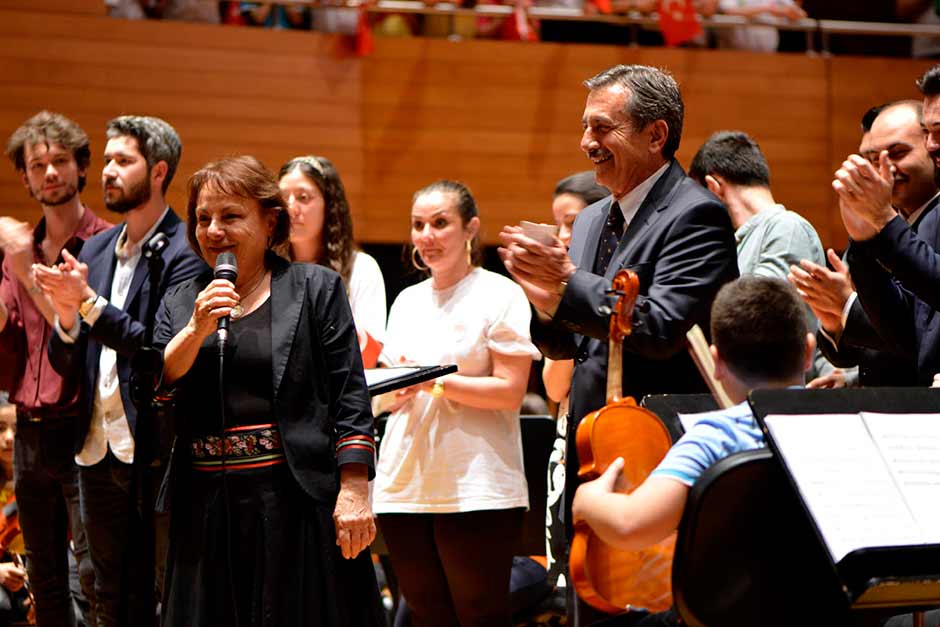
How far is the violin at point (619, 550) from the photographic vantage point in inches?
84.3

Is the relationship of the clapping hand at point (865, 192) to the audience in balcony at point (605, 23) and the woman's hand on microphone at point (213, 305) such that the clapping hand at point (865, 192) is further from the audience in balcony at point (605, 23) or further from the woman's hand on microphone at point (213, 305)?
the audience in balcony at point (605, 23)

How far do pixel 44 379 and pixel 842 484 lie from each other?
117 inches

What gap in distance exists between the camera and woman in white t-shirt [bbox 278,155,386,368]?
165 inches

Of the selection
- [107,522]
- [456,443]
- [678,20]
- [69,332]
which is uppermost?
[678,20]

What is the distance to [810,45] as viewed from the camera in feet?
25.1

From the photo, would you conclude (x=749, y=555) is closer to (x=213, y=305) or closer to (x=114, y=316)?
(x=213, y=305)

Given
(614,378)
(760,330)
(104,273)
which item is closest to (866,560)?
(760,330)

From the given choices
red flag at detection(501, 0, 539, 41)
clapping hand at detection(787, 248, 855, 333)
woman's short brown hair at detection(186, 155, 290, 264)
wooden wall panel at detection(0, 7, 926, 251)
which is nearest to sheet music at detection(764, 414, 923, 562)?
clapping hand at detection(787, 248, 855, 333)

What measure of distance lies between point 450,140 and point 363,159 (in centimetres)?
55

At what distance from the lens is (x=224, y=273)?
272 centimetres

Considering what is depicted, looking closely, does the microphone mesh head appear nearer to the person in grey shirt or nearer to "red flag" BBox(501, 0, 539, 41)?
the person in grey shirt

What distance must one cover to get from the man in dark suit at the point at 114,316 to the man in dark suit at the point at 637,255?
1.50 metres

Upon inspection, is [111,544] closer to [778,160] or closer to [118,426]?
[118,426]

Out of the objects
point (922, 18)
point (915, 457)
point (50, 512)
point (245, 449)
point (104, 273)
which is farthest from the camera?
point (922, 18)
